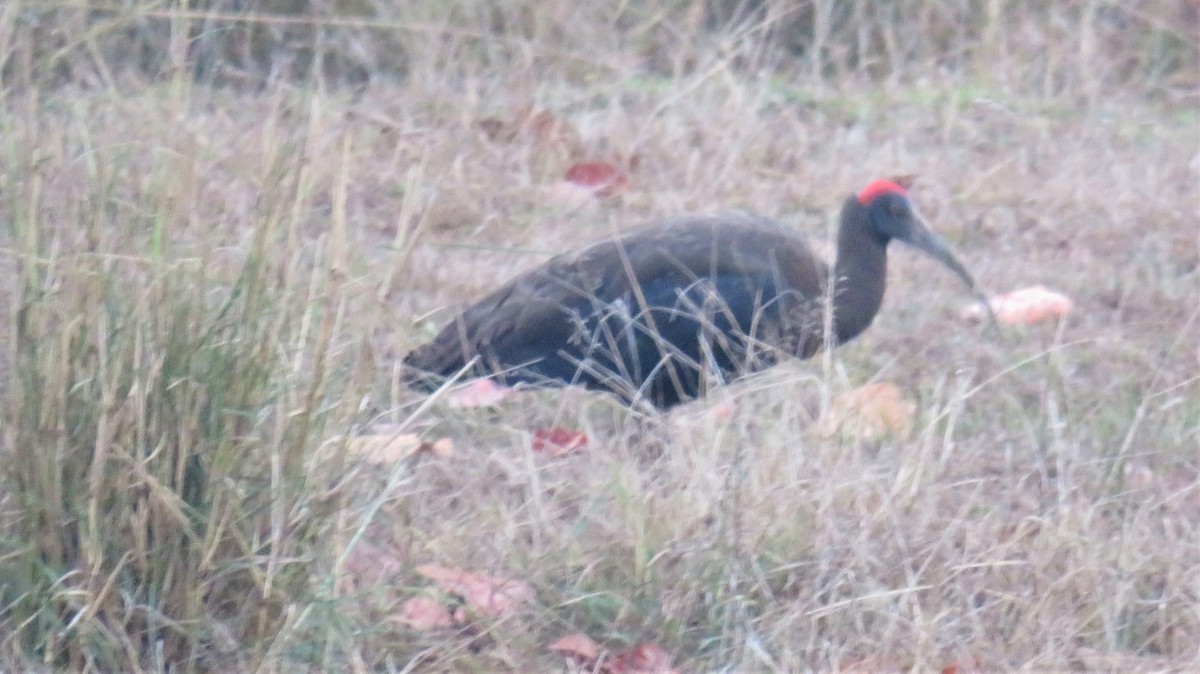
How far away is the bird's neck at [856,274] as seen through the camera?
14.6ft

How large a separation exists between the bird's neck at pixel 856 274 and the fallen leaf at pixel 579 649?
1.45 metres

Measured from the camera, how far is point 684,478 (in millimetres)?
3375

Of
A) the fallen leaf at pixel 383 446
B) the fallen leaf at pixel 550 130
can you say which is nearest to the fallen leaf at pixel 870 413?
the fallen leaf at pixel 383 446

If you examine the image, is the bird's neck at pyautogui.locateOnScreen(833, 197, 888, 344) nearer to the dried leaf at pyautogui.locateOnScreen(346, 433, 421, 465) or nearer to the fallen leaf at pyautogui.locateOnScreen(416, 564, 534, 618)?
the dried leaf at pyautogui.locateOnScreen(346, 433, 421, 465)

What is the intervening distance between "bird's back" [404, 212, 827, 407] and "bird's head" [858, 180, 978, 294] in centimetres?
35

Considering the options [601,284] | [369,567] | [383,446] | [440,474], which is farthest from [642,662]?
[601,284]

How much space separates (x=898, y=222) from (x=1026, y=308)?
51 cm

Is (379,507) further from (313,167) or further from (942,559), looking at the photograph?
(942,559)

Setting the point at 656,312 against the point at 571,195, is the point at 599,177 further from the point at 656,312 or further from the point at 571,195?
the point at 656,312

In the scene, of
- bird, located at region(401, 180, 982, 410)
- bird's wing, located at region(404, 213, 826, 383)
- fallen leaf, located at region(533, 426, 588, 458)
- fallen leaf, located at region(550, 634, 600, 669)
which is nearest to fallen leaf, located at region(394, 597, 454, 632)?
fallen leaf, located at region(550, 634, 600, 669)

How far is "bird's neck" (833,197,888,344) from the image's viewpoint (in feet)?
14.6

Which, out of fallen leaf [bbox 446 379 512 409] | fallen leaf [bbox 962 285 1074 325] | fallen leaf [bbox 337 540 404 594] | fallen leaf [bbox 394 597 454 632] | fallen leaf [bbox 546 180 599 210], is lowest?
fallen leaf [bbox 962 285 1074 325]

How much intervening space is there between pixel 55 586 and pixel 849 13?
5.60m

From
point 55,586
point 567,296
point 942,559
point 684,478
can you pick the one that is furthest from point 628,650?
point 567,296
